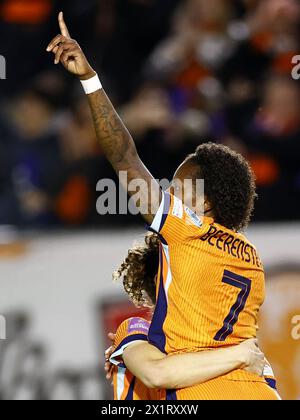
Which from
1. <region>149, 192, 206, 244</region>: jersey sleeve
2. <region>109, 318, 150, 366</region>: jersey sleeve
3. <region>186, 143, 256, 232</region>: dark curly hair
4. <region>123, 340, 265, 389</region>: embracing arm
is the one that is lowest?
<region>123, 340, 265, 389</region>: embracing arm

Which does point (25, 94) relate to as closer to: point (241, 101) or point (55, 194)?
point (55, 194)

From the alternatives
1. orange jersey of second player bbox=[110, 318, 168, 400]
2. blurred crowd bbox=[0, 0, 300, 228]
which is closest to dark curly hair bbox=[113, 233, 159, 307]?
orange jersey of second player bbox=[110, 318, 168, 400]

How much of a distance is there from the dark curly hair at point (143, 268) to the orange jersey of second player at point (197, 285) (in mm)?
319

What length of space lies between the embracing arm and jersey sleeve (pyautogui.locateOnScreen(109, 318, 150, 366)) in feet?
0.43

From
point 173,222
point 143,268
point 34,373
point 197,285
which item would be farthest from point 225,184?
point 34,373

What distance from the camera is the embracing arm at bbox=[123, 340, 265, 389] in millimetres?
3021

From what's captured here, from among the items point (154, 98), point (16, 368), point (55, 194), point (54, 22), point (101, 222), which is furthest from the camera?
point (54, 22)

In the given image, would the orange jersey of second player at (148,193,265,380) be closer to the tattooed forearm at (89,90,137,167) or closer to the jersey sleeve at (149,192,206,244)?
the jersey sleeve at (149,192,206,244)

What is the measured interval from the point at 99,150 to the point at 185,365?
3684 millimetres

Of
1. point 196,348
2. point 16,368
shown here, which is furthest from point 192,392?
point 16,368

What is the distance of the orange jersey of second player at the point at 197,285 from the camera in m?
3.04

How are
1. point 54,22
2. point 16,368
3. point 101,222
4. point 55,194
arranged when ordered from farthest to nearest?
point 54,22 < point 55,194 < point 101,222 < point 16,368

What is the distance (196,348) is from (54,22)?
4.82 metres

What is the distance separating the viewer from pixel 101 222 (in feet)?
19.3
